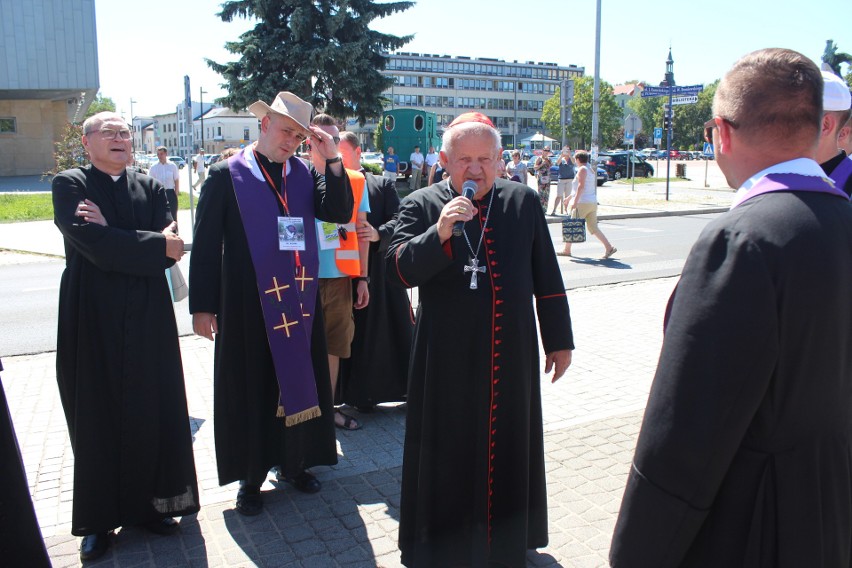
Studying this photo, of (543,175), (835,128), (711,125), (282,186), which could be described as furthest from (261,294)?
(543,175)

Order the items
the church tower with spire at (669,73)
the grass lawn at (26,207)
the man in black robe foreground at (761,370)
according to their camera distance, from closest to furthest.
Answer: the man in black robe foreground at (761,370) < the grass lawn at (26,207) < the church tower with spire at (669,73)

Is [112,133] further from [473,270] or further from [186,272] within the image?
[186,272]

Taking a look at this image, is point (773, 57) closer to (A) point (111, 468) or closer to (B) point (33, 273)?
(A) point (111, 468)

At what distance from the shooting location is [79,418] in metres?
3.42

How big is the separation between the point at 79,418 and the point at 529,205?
2.39m

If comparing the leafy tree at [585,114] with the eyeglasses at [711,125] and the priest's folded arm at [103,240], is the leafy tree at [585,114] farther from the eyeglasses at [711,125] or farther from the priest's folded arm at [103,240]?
the eyeglasses at [711,125]

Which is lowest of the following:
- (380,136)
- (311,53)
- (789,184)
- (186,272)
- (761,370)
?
(186,272)

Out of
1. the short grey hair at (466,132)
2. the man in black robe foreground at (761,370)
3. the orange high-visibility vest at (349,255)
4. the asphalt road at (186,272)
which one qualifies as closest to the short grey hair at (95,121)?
the orange high-visibility vest at (349,255)

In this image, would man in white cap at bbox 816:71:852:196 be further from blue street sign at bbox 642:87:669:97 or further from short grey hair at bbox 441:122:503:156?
blue street sign at bbox 642:87:669:97

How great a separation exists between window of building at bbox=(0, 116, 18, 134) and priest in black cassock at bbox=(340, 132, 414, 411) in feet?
136

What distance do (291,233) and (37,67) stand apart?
39691 mm

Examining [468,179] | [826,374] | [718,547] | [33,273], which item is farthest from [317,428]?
[33,273]

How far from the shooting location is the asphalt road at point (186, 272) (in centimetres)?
810

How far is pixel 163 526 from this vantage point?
3584 millimetres
